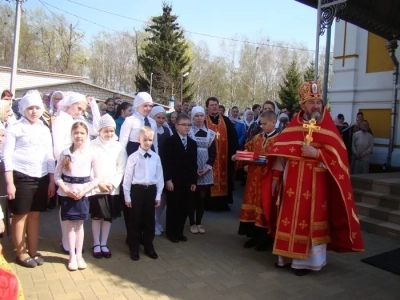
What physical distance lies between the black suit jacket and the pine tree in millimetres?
35983

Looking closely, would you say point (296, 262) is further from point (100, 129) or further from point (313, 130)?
point (100, 129)

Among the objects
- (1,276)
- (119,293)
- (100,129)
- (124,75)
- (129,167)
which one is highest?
(124,75)

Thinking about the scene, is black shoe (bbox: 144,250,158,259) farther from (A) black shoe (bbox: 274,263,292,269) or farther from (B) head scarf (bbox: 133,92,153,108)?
(B) head scarf (bbox: 133,92,153,108)

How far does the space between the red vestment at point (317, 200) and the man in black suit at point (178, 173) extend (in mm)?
1471

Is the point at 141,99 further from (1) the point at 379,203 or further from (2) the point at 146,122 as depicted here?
(1) the point at 379,203

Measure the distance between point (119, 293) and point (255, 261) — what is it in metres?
1.80

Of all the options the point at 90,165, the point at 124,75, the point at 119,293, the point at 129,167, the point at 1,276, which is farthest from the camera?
the point at 124,75

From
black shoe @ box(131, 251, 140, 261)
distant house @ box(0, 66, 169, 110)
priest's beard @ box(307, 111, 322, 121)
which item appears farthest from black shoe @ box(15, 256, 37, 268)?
distant house @ box(0, 66, 169, 110)

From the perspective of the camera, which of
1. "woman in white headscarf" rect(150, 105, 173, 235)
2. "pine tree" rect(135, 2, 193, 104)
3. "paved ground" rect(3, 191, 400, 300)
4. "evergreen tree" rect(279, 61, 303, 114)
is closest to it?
"paved ground" rect(3, 191, 400, 300)

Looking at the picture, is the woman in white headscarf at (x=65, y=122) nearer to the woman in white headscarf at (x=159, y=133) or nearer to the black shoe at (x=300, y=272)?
the woman in white headscarf at (x=159, y=133)

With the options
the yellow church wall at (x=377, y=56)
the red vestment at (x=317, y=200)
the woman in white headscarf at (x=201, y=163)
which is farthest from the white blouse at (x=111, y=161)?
the yellow church wall at (x=377, y=56)

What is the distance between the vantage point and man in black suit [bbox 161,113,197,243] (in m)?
5.37

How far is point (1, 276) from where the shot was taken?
211 cm

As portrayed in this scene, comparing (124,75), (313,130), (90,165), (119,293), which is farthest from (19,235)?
(124,75)
